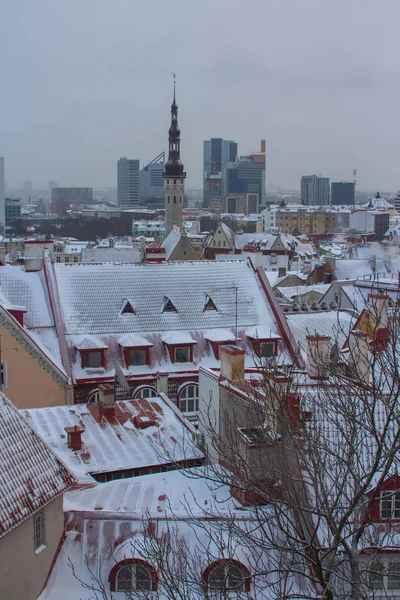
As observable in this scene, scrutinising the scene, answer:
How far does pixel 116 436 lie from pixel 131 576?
688cm

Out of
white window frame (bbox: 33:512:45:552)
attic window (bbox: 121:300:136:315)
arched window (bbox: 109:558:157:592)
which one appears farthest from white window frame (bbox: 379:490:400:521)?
attic window (bbox: 121:300:136:315)

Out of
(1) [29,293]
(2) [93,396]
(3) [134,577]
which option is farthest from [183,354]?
(3) [134,577]

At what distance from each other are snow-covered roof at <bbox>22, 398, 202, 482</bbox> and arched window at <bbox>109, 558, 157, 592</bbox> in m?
4.11

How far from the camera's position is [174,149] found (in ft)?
380

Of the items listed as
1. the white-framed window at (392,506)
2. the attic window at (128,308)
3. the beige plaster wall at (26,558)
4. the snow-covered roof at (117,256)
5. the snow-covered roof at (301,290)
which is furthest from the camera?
the snow-covered roof at (117,256)

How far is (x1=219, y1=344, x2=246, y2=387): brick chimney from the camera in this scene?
Result: 708 inches

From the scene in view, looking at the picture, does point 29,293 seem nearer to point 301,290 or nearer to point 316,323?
point 316,323

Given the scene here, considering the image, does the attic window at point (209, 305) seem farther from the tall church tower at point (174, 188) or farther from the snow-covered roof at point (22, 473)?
the tall church tower at point (174, 188)

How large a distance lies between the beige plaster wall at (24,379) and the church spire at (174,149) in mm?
92123

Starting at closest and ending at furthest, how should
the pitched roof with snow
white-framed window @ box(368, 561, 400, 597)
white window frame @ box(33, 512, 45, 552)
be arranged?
white-framed window @ box(368, 561, 400, 597)
white window frame @ box(33, 512, 45, 552)
the pitched roof with snow

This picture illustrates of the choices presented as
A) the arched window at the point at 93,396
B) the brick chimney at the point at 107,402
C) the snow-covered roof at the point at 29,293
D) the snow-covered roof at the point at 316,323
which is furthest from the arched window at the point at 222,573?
the snow-covered roof at the point at 316,323

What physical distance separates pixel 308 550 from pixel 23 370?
50.4ft

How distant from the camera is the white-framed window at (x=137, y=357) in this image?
85.2ft

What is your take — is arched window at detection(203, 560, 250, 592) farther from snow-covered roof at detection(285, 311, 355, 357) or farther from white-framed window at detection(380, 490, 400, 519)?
snow-covered roof at detection(285, 311, 355, 357)
